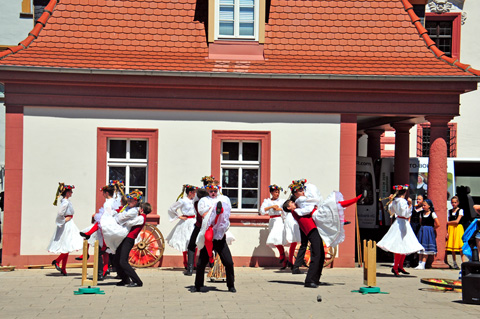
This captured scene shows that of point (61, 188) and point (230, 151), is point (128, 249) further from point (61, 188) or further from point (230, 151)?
point (230, 151)

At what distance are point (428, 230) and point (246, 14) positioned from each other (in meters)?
6.33

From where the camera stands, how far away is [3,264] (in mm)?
17203

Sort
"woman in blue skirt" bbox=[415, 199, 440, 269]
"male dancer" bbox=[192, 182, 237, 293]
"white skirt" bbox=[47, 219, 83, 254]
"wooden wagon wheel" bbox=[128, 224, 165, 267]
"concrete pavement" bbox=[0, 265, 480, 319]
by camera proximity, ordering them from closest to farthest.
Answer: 1. "concrete pavement" bbox=[0, 265, 480, 319]
2. "male dancer" bbox=[192, 182, 237, 293]
3. "white skirt" bbox=[47, 219, 83, 254]
4. "wooden wagon wheel" bbox=[128, 224, 165, 267]
5. "woman in blue skirt" bbox=[415, 199, 440, 269]

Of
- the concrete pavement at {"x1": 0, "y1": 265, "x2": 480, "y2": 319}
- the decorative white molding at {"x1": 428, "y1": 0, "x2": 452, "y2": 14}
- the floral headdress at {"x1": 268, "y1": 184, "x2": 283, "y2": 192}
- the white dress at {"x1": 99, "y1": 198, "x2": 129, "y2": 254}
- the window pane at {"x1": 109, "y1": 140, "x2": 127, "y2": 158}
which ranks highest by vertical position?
the decorative white molding at {"x1": 428, "y1": 0, "x2": 452, "y2": 14}

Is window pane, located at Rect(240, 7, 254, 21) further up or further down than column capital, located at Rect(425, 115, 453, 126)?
further up

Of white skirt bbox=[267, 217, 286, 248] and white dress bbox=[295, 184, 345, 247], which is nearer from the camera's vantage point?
white dress bbox=[295, 184, 345, 247]

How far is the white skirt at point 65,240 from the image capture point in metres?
15.8

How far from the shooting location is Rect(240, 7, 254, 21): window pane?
1873 centimetres

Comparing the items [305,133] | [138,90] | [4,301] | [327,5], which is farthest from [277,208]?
[4,301]

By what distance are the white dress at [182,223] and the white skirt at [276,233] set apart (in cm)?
168

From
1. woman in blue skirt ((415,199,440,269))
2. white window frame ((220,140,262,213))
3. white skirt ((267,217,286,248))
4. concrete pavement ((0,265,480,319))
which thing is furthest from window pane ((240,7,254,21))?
concrete pavement ((0,265,480,319))

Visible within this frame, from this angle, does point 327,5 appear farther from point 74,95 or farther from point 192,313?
point 192,313

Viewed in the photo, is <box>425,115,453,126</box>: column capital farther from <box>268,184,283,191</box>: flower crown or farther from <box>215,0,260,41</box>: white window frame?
<box>215,0,260,41</box>: white window frame

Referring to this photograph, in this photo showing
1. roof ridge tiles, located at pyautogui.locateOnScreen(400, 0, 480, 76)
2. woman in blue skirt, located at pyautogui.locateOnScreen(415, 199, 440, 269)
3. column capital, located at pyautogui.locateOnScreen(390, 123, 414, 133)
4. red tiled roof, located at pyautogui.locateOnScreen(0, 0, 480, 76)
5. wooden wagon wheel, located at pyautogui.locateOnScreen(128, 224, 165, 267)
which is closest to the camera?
wooden wagon wheel, located at pyautogui.locateOnScreen(128, 224, 165, 267)
